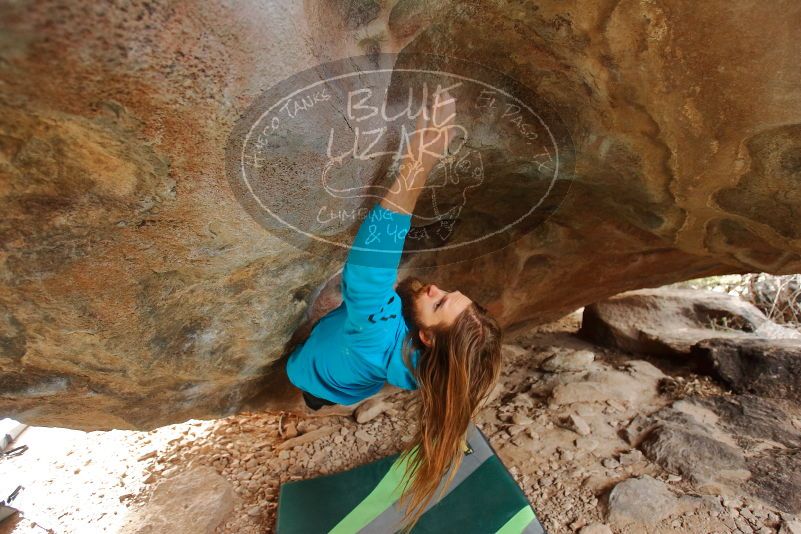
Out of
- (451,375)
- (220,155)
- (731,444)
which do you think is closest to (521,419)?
(731,444)

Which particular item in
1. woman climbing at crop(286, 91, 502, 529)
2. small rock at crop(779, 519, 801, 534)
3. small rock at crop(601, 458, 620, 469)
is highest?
woman climbing at crop(286, 91, 502, 529)

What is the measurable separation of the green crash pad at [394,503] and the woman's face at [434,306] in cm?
71

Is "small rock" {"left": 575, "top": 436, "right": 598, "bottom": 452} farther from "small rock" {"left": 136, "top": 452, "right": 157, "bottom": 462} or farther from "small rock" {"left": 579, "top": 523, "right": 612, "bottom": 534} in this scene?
"small rock" {"left": 136, "top": 452, "right": 157, "bottom": 462}

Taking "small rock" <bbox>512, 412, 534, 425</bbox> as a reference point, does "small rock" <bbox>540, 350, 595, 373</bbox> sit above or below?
above

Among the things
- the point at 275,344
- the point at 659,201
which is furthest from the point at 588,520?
the point at 275,344

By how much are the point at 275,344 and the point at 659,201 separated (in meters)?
1.11

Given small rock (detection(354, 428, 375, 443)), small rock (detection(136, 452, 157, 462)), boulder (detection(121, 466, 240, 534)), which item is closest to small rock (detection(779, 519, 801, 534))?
small rock (detection(354, 428, 375, 443))

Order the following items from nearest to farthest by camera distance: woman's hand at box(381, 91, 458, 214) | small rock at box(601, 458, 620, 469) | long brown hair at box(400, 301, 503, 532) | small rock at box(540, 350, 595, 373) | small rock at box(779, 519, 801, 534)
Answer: woman's hand at box(381, 91, 458, 214)
long brown hair at box(400, 301, 503, 532)
small rock at box(779, 519, 801, 534)
small rock at box(601, 458, 620, 469)
small rock at box(540, 350, 595, 373)

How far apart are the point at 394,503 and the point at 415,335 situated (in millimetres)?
713

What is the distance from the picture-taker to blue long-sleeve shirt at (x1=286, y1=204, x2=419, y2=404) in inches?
40.9

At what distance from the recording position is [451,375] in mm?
1196

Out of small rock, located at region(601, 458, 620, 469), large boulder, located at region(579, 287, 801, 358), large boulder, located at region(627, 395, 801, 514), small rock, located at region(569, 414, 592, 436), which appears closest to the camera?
large boulder, located at region(627, 395, 801, 514)

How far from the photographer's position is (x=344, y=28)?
0.76 metres

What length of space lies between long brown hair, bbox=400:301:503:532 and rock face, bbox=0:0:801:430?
13.4 inches
